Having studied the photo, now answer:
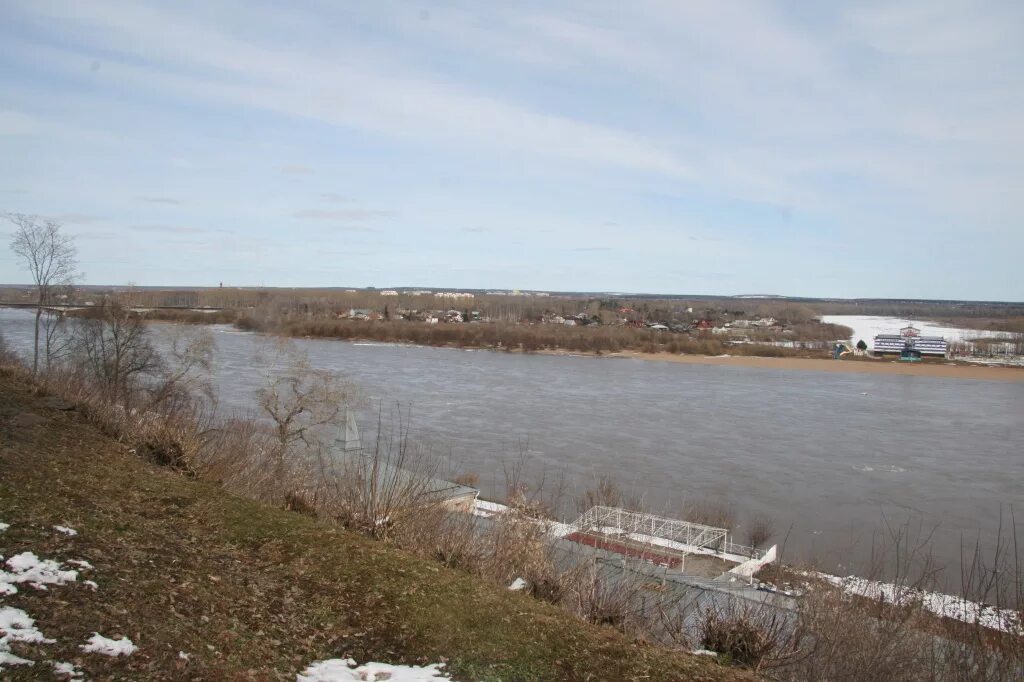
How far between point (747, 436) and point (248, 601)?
21.6 metres

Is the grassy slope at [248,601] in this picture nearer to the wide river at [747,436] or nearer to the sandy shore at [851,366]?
the wide river at [747,436]

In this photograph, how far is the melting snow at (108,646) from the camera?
2.71 meters

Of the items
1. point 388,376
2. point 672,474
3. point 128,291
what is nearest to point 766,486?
point 672,474

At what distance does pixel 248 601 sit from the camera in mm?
3482

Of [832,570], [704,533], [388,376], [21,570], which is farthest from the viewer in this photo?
[388,376]

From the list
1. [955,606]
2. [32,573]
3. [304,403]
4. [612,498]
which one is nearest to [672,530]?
[612,498]

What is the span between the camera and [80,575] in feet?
10.5

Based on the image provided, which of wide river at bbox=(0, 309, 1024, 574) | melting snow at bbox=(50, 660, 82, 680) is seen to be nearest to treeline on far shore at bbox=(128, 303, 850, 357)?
wide river at bbox=(0, 309, 1024, 574)

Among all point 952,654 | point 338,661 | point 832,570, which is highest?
point 338,661

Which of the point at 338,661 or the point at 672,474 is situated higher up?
the point at 338,661

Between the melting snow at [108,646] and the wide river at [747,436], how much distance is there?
947 centimetres

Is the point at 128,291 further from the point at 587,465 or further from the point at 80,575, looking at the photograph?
the point at 80,575

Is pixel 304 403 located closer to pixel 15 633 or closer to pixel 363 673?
pixel 363 673

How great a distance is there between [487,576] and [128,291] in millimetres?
19571
